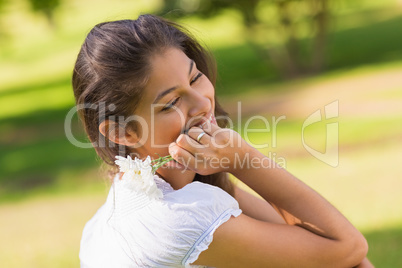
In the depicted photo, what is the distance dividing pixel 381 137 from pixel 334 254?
27.2ft

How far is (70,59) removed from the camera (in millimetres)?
31578

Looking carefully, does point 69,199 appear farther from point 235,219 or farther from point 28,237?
point 235,219

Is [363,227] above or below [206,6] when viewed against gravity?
below

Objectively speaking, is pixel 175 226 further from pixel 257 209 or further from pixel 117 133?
pixel 257 209

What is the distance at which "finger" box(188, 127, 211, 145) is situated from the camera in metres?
2.66

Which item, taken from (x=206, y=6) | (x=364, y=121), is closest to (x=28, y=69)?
(x=206, y=6)

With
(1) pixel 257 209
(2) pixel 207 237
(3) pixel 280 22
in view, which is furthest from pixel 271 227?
(3) pixel 280 22

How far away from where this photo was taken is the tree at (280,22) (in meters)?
18.1

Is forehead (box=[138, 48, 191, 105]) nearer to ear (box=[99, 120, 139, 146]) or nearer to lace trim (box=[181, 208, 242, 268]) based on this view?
ear (box=[99, 120, 139, 146])

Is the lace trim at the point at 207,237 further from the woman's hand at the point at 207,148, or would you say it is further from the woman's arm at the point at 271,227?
the woman's hand at the point at 207,148

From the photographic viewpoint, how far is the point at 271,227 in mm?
2676

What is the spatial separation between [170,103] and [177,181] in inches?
17.0

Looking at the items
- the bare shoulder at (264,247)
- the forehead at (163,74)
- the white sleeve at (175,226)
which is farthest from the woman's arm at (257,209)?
the forehead at (163,74)

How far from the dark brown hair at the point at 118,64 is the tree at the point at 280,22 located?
569 inches
